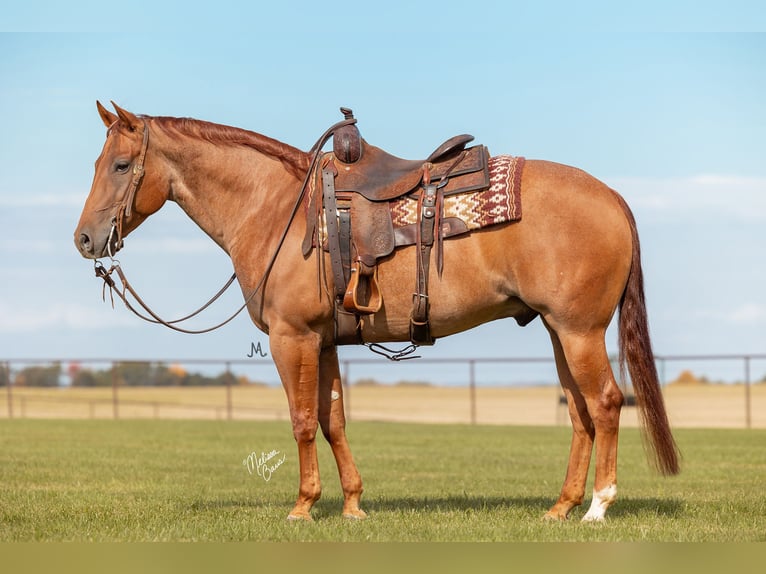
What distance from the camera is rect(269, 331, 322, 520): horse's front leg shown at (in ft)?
26.0

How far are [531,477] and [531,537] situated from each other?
607 cm

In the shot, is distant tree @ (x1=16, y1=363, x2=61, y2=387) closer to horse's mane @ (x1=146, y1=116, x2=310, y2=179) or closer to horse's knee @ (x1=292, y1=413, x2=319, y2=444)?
horse's mane @ (x1=146, y1=116, x2=310, y2=179)

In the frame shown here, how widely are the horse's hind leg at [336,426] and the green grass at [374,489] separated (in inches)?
8.5

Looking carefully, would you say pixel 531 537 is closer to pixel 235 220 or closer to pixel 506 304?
pixel 506 304

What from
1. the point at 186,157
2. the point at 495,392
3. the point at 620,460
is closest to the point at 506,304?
the point at 186,157

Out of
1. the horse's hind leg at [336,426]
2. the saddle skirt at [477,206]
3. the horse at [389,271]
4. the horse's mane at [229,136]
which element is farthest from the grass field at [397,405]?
the saddle skirt at [477,206]

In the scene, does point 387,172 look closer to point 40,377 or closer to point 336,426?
point 336,426

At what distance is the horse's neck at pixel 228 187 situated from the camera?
8469 millimetres

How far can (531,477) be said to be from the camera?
1291cm

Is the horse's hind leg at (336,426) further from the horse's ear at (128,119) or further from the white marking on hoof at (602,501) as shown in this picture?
the horse's ear at (128,119)

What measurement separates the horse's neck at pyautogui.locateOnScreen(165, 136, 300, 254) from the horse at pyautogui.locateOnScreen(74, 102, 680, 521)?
0.01 meters

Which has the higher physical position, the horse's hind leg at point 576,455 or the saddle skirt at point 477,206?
the saddle skirt at point 477,206

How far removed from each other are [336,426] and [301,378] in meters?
0.57

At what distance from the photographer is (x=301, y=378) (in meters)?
7.95
